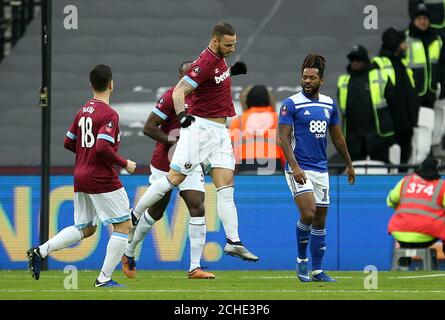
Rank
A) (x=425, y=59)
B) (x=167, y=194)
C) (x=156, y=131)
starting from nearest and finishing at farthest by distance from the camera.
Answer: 1. (x=156, y=131)
2. (x=167, y=194)
3. (x=425, y=59)

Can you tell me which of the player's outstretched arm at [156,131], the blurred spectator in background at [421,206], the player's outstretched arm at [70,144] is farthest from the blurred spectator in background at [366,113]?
the player's outstretched arm at [70,144]

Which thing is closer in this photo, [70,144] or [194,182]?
[70,144]

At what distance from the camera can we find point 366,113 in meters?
17.5

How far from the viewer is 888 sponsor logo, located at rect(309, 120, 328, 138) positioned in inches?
477

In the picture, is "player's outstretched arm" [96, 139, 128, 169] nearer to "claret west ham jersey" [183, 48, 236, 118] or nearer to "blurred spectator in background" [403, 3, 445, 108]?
"claret west ham jersey" [183, 48, 236, 118]

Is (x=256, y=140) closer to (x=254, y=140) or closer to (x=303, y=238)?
(x=254, y=140)

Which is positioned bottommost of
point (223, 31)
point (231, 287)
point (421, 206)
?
point (231, 287)

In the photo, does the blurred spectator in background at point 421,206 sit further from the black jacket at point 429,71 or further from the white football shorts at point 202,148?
the black jacket at point 429,71

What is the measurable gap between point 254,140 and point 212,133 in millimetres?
4124

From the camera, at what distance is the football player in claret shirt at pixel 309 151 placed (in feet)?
39.3

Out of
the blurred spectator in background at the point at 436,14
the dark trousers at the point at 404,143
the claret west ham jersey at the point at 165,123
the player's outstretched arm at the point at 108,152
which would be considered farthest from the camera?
the blurred spectator in background at the point at 436,14

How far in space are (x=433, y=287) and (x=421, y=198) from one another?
3550mm

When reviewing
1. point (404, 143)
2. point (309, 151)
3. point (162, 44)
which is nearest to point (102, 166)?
point (309, 151)

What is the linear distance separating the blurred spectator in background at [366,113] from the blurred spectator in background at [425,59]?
31.4 inches
